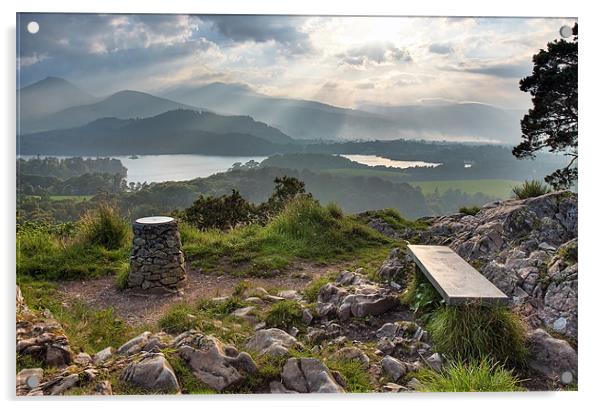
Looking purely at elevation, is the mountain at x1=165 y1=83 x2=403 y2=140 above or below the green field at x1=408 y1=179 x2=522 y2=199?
above

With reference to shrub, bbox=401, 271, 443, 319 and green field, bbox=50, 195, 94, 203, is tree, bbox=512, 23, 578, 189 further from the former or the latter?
green field, bbox=50, 195, 94, 203

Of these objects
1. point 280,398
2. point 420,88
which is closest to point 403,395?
point 280,398

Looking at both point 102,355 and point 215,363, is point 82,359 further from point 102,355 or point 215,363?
point 215,363

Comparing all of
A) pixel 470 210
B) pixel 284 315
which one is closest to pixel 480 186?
pixel 470 210

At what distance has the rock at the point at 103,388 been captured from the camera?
3.65m

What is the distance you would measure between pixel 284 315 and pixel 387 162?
6.20 ft

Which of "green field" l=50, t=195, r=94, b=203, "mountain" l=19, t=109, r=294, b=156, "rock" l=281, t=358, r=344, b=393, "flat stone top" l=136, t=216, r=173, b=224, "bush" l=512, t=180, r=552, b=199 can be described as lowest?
"rock" l=281, t=358, r=344, b=393

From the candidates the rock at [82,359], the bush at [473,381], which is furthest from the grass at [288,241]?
the bush at [473,381]

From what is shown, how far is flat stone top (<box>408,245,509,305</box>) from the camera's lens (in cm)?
392

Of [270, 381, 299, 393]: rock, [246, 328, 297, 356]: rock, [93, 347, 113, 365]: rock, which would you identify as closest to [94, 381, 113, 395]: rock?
[93, 347, 113, 365]: rock

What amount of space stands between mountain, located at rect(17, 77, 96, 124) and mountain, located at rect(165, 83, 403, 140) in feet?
2.99

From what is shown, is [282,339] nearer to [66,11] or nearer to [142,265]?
[142,265]

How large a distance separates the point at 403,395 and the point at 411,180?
230 cm

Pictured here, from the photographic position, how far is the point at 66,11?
4.21 m
